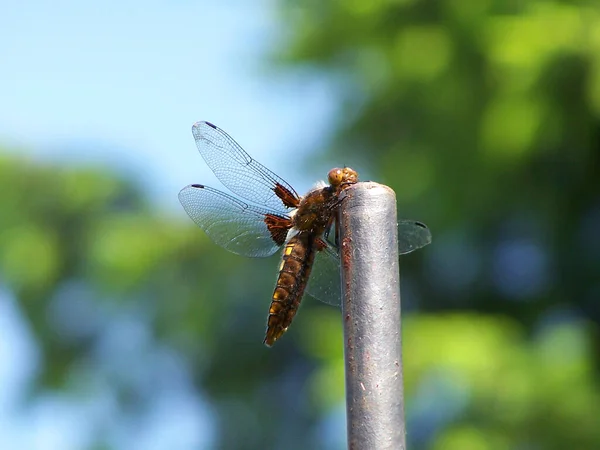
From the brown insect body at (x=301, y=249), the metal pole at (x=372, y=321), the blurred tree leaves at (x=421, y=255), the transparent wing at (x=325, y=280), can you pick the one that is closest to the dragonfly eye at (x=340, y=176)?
the brown insect body at (x=301, y=249)

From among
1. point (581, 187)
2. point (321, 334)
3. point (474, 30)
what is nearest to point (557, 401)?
point (321, 334)

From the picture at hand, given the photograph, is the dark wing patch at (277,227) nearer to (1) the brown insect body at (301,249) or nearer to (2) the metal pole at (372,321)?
(1) the brown insect body at (301,249)

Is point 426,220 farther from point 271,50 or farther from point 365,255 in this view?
point 365,255

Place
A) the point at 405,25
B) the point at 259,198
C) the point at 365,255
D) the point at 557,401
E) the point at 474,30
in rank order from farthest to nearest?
the point at 405,25 < the point at 474,30 < the point at 557,401 < the point at 259,198 < the point at 365,255

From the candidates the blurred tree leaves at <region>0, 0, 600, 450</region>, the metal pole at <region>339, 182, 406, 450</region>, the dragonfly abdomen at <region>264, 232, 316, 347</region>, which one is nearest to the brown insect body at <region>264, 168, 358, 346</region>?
the dragonfly abdomen at <region>264, 232, 316, 347</region>

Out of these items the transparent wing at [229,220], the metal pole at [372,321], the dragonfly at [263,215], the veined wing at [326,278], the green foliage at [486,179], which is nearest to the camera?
the metal pole at [372,321]

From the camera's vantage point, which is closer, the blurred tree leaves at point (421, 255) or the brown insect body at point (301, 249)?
the brown insect body at point (301, 249)
